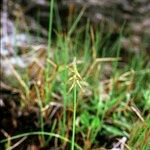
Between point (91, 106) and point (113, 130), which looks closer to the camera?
point (113, 130)

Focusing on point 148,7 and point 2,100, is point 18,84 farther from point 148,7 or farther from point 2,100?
point 148,7

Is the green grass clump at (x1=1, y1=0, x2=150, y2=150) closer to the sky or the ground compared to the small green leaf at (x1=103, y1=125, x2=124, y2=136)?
closer to the sky

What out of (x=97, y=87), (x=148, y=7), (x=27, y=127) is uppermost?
(x=148, y=7)

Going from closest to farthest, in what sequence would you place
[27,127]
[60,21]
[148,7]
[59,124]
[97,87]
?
[59,124]
[27,127]
[97,87]
[60,21]
[148,7]

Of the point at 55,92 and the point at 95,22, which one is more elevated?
the point at 95,22

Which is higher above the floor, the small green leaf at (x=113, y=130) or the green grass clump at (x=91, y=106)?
the green grass clump at (x=91, y=106)

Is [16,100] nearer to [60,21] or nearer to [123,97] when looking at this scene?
[123,97]

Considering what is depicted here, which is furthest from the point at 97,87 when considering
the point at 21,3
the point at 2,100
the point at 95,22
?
the point at 21,3

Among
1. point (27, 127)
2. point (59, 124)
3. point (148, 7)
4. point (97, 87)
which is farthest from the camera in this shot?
point (148, 7)

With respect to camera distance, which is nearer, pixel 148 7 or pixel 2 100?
pixel 2 100
